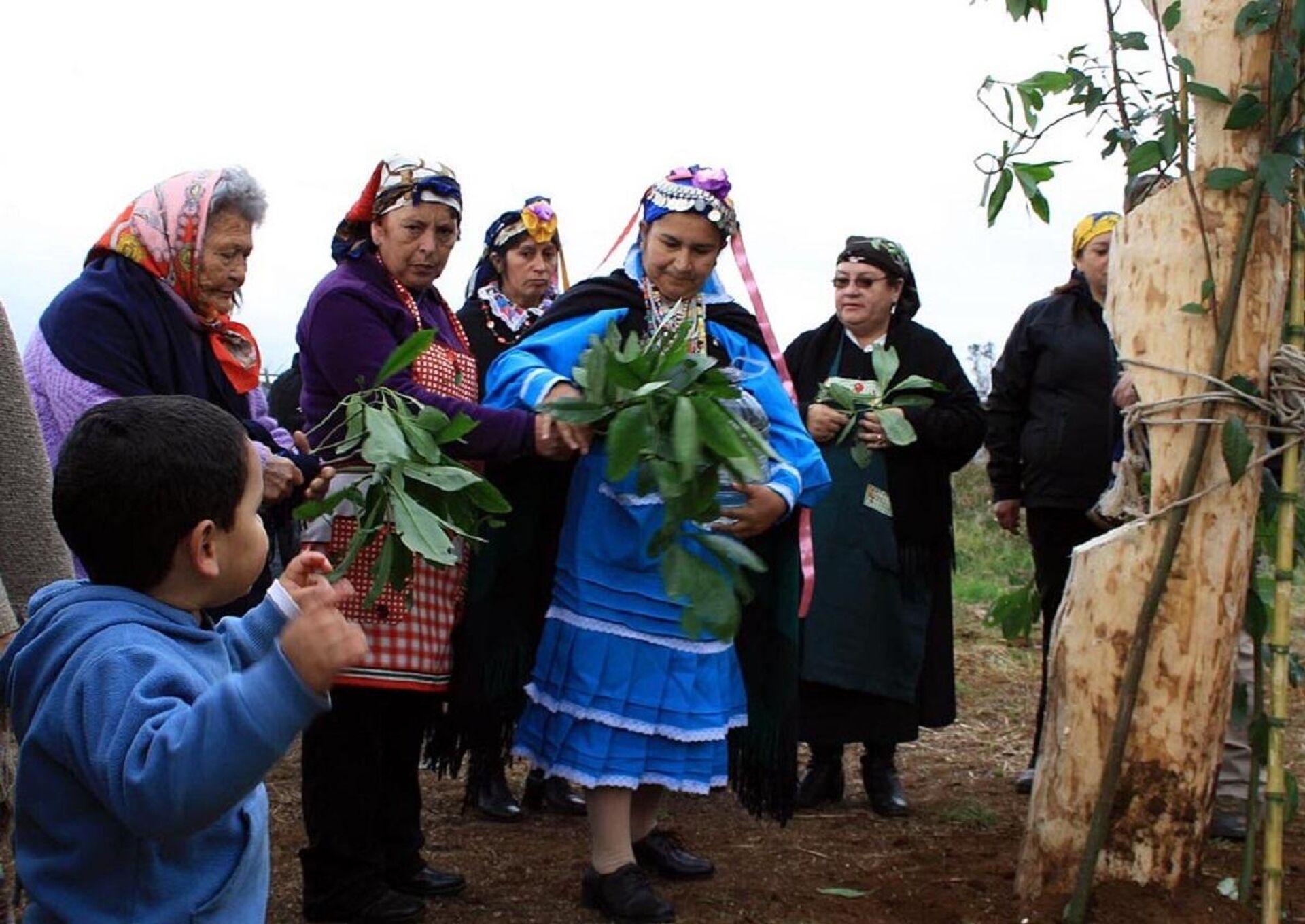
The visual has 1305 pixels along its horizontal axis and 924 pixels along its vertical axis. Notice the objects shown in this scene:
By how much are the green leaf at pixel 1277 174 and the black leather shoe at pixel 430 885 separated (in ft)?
8.39

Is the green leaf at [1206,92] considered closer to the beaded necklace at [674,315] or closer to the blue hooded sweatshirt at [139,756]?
the beaded necklace at [674,315]

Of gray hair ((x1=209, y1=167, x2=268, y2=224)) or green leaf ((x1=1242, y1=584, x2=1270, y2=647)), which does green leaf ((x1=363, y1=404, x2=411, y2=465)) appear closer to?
Answer: gray hair ((x1=209, y1=167, x2=268, y2=224))

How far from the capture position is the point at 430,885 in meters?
3.69

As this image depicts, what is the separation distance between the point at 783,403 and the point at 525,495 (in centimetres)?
73

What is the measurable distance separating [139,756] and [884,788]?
3.54 metres

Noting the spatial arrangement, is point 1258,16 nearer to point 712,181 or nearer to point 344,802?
point 712,181

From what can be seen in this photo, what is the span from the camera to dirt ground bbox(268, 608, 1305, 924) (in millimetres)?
3471

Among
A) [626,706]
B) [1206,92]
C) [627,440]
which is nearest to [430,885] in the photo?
[626,706]

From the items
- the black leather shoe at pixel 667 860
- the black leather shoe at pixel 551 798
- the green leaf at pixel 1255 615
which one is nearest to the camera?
the green leaf at pixel 1255 615

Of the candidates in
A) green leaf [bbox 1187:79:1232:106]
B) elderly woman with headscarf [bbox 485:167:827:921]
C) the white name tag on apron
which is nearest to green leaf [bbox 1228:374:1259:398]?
green leaf [bbox 1187:79:1232:106]

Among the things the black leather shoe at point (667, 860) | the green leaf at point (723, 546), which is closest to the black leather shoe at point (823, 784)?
the black leather shoe at point (667, 860)

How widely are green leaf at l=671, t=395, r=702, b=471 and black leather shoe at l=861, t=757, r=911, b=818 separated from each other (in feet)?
7.79

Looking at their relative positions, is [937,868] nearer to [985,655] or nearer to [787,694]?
[787,694]

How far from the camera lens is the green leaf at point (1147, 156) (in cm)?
316
